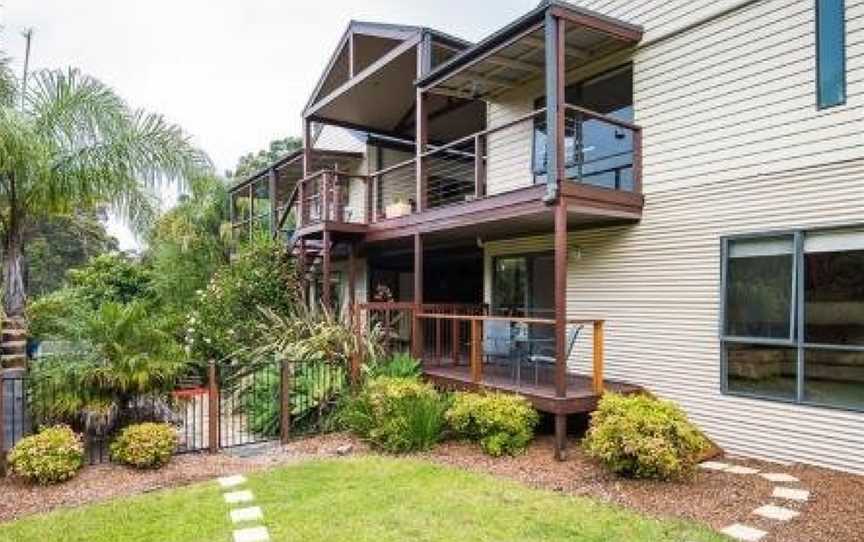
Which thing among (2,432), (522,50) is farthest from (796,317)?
(2,432)

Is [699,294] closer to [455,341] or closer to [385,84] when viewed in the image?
[455,341]

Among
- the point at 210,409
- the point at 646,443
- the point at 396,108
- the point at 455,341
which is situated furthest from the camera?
the point at 396,108

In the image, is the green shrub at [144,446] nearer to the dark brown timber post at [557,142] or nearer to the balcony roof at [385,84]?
the dark brown timber post at [557,142]

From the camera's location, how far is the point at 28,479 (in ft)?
23.9

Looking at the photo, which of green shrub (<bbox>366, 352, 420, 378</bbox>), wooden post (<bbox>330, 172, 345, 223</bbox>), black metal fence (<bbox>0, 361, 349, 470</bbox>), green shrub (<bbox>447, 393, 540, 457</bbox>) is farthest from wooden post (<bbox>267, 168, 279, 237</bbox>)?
green shrub (<bbox>447, 393, 540, 457</bbox>)

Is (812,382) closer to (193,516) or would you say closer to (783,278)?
(783,278)

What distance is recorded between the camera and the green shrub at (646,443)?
671cm

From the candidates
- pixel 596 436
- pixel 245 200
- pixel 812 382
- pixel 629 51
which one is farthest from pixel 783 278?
pixel 245 200

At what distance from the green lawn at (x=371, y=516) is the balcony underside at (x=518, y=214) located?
399cm

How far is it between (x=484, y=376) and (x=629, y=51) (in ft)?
18.8

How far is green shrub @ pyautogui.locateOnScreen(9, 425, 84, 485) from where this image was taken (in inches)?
283

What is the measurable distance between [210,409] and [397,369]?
2.99 metres

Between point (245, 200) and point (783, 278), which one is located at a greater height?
point (245, 200)

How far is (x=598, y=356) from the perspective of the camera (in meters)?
8.45
